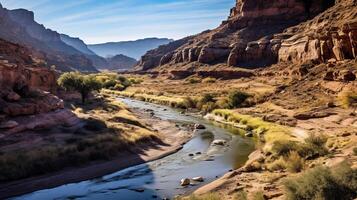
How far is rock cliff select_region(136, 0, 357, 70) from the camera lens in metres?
77.5

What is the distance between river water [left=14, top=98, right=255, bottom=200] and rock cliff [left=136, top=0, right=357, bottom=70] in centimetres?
3632

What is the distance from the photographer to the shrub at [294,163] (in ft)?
94.3

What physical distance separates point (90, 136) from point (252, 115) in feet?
79.6

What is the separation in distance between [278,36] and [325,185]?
94.3m

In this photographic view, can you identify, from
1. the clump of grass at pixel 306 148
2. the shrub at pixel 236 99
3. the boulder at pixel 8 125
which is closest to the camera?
the clump of grass at pixel 306 148

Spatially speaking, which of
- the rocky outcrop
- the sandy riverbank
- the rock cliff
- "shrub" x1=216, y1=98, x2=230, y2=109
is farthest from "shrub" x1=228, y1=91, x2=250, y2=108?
the rocky outcrop

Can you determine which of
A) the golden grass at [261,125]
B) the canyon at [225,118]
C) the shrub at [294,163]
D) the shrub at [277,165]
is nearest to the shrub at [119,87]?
the canyon at [225,118]

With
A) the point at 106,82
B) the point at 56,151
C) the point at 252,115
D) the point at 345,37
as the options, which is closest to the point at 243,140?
the point at 252,115

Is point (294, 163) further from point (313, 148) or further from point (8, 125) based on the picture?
point (8, 125)

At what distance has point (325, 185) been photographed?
1919 cm

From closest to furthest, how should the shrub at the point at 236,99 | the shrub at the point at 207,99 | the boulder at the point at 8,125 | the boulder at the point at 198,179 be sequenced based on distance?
the boulder at the point at 198,179, the boulder at the point at 8,125, the shrub at the point at 236,99, the shrub at the point at 207,99

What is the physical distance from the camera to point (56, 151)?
36.1 meters

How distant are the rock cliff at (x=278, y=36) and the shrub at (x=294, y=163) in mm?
44951

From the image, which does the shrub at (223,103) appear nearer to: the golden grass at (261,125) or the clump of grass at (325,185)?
the golden grass at (261,125)
